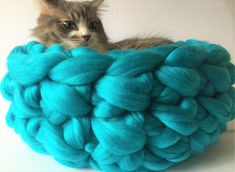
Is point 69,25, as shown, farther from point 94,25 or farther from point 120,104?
point 120,104

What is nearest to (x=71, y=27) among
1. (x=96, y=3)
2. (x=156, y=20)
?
(x=96, y=3)

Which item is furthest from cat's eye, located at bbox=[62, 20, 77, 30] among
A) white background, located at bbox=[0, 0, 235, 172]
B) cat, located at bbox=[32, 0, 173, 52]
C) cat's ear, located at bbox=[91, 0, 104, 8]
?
white background, located at bbox=[0, 0, 235, 172]

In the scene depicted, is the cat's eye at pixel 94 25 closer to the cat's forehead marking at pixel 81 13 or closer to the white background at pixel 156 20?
the cat's forehead marking at pixel 81 13

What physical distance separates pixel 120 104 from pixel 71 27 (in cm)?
31

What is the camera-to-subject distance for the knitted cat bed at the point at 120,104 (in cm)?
64

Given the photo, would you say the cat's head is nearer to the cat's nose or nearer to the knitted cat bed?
the cat's nose

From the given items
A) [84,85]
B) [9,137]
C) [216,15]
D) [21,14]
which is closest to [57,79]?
[84,85]

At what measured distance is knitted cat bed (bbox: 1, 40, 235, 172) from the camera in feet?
2.09

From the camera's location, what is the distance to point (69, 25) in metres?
0.88

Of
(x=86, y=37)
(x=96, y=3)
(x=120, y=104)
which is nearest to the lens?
(x=120, y=104)

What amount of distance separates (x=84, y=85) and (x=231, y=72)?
0.31 meters

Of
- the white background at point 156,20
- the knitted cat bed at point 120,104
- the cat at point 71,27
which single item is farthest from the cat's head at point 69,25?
the white background at point 156,20

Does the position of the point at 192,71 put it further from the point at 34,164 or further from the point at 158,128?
the point at 34,164

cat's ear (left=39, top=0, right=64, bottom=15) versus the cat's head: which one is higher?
cat's ear (left=39, top=0, right=64, bottom=15)
